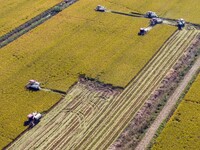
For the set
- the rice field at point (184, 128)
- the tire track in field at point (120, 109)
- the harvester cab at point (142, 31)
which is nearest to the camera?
the rice field at point (184, 128)

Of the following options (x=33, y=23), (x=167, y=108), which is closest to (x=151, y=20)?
(x=33, y=23)

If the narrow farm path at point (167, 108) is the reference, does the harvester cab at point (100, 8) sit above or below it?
above

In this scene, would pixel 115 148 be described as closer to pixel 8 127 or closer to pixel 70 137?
pixel 70 137

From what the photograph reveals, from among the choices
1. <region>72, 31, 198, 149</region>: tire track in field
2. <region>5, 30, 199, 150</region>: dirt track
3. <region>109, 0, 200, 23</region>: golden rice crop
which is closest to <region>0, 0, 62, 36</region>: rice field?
<region>109, 0, 200, 23</region>: golden rice crop

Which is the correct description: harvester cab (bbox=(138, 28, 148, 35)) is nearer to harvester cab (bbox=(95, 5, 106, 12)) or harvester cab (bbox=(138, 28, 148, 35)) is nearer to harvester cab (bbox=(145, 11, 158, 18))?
harvester cab (bbox=(145, 11, 158, 18))

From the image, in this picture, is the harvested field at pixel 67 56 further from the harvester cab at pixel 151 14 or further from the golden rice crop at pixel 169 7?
the golden rice crop at pixel 169 7

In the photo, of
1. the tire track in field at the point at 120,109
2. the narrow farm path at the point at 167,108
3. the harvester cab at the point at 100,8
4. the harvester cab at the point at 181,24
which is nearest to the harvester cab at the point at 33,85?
the tire track in field at the point at 120,109

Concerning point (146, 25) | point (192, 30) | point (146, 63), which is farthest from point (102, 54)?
point (192, 30)
